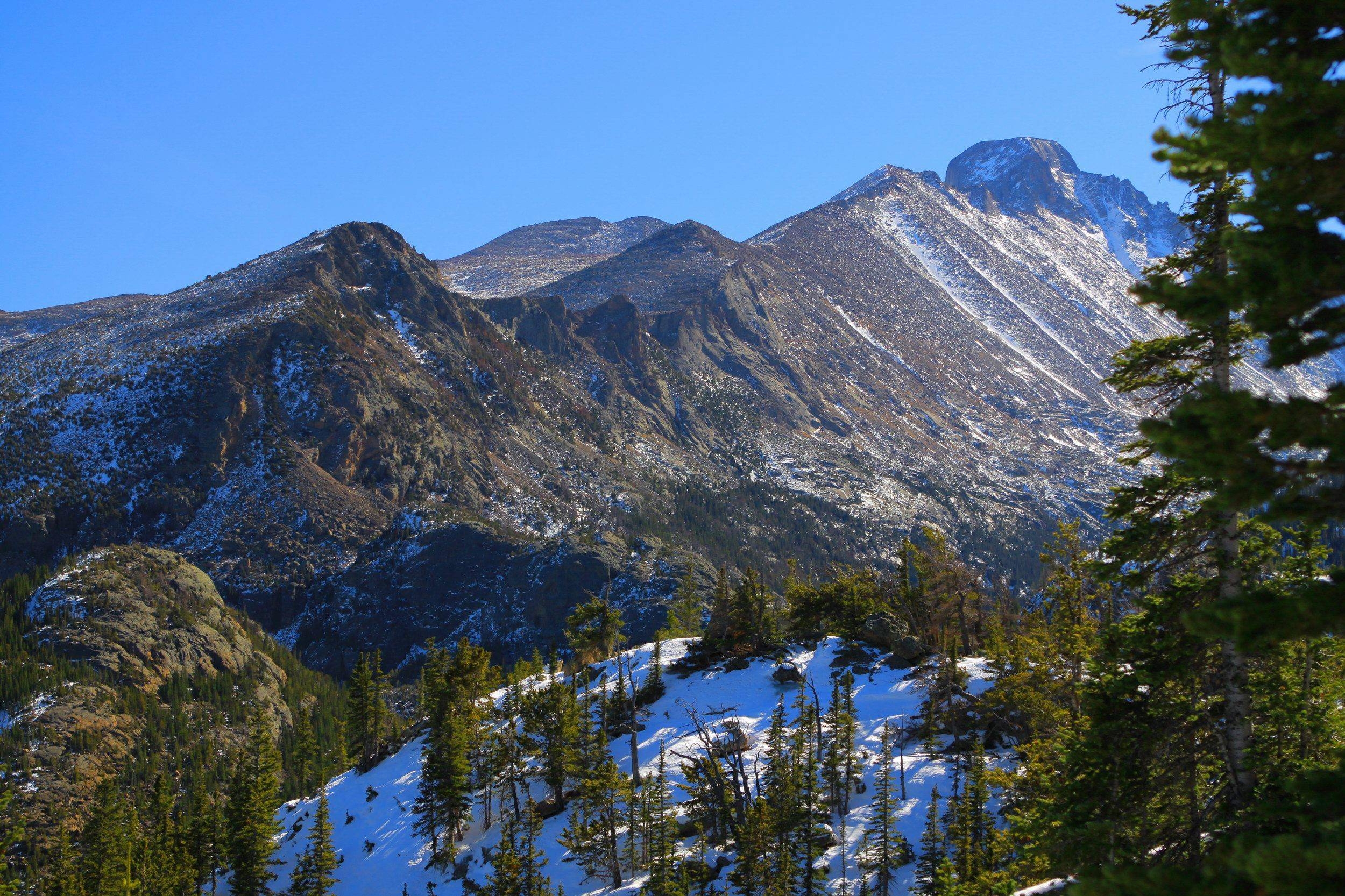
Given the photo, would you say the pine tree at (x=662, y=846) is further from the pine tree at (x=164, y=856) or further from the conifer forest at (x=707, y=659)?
the pine tree at (x=164, y=856)

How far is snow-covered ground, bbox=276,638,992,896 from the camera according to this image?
41469 millimetres

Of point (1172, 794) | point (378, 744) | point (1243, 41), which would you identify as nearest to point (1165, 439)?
point (1243, 41)

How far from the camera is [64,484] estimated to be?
148 meters

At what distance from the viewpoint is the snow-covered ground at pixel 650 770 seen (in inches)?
1633

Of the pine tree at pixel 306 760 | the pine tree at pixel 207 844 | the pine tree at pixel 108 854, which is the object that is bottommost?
the pine tree at pixel 306 760

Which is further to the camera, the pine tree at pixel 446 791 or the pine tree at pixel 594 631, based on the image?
the pine tree at pixel 594 631

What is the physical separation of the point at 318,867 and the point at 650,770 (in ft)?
62.1

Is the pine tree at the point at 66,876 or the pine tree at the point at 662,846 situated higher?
the pine tree at the point at 662,846

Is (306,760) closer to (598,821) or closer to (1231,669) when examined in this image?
(598,821)

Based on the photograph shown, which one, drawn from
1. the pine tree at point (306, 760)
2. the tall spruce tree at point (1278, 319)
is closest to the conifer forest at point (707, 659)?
the tall spruce tree at point (1278, 319)

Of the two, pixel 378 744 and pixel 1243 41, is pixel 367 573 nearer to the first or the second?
pixel 378 744

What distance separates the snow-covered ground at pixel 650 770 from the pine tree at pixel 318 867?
152 inches

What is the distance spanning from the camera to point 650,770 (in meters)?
45.6

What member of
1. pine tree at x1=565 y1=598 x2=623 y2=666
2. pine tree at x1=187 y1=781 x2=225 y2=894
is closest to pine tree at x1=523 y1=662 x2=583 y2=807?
pine tree at x1=565 y1=598 x2=623 y2=666
